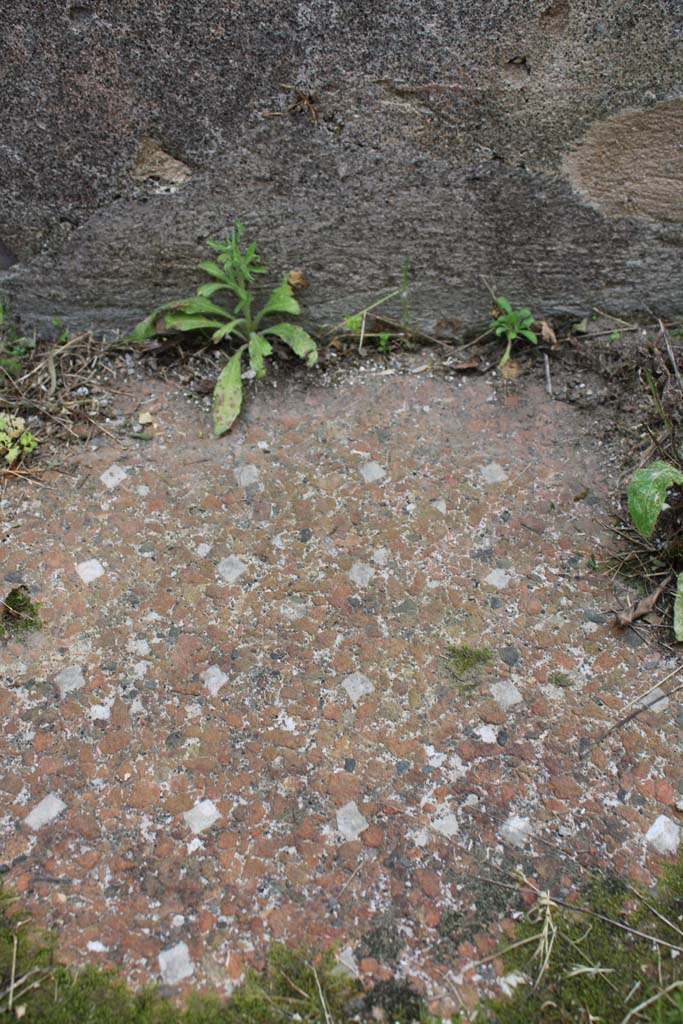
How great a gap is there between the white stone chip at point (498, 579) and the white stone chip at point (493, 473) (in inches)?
11.8

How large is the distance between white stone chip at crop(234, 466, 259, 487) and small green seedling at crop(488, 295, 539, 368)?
0.83 meters

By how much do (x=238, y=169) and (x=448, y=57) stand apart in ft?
2.00

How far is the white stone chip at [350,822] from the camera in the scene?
5.25ft

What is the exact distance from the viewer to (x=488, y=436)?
2.31m

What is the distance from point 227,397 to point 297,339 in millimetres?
277

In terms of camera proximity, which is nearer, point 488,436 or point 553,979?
point 553,979

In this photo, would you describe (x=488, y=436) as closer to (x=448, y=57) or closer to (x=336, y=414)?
(x=336, y=414)

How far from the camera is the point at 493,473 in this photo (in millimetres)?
2217

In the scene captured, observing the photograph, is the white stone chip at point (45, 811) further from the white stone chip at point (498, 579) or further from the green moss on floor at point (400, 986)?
the white stone chip at point (498, 579)

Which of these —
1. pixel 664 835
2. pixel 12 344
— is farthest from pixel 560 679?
pixel 12 344

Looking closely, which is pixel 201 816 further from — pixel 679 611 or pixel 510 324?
pixel 510 324

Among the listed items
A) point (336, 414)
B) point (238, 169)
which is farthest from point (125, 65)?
point (336, 414)

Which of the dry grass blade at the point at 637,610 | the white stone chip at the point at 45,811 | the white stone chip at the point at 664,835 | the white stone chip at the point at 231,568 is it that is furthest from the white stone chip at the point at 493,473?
the white stone chip at the point at 45,811

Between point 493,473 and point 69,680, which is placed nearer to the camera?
point 69,680
